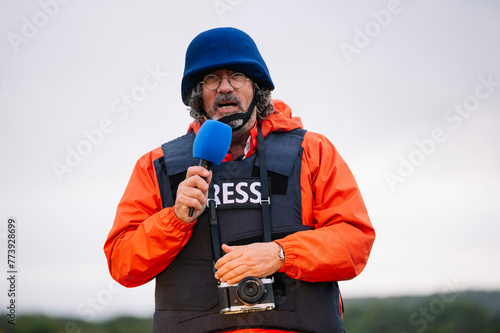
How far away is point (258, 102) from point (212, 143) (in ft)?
3.59

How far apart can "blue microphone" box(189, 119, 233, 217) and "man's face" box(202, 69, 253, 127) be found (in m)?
0.73

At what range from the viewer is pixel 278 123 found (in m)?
3.67

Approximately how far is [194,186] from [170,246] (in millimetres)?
459

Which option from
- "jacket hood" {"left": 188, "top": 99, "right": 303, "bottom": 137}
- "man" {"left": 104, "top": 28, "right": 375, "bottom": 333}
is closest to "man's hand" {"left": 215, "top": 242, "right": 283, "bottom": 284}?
"man" {"left": 104, "top": 28, "right": 375, "bottom": 333}

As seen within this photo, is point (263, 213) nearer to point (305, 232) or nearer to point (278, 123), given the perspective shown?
point (305, 232)

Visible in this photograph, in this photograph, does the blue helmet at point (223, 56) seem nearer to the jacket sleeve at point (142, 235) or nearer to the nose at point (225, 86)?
the nose at point (225, 86)

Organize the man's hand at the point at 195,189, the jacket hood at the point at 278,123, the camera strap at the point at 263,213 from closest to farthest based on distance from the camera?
the man's hand at the point at 195,189
the camera strap at the point at 263,213
the jacket hood at the point at 278,123

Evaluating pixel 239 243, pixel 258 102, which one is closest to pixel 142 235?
pixel 239 243

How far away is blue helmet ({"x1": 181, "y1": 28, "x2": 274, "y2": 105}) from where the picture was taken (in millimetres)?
3664

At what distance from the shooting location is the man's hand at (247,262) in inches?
111

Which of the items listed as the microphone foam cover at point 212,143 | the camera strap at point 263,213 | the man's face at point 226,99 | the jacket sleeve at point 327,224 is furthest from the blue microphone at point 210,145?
the man's face at point 226,99

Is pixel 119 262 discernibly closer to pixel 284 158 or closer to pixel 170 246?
pixel 170 246

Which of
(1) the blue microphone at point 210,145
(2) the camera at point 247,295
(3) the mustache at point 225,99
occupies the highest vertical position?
(3) the mustache at point 225,99

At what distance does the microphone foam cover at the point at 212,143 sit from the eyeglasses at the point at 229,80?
870mm
